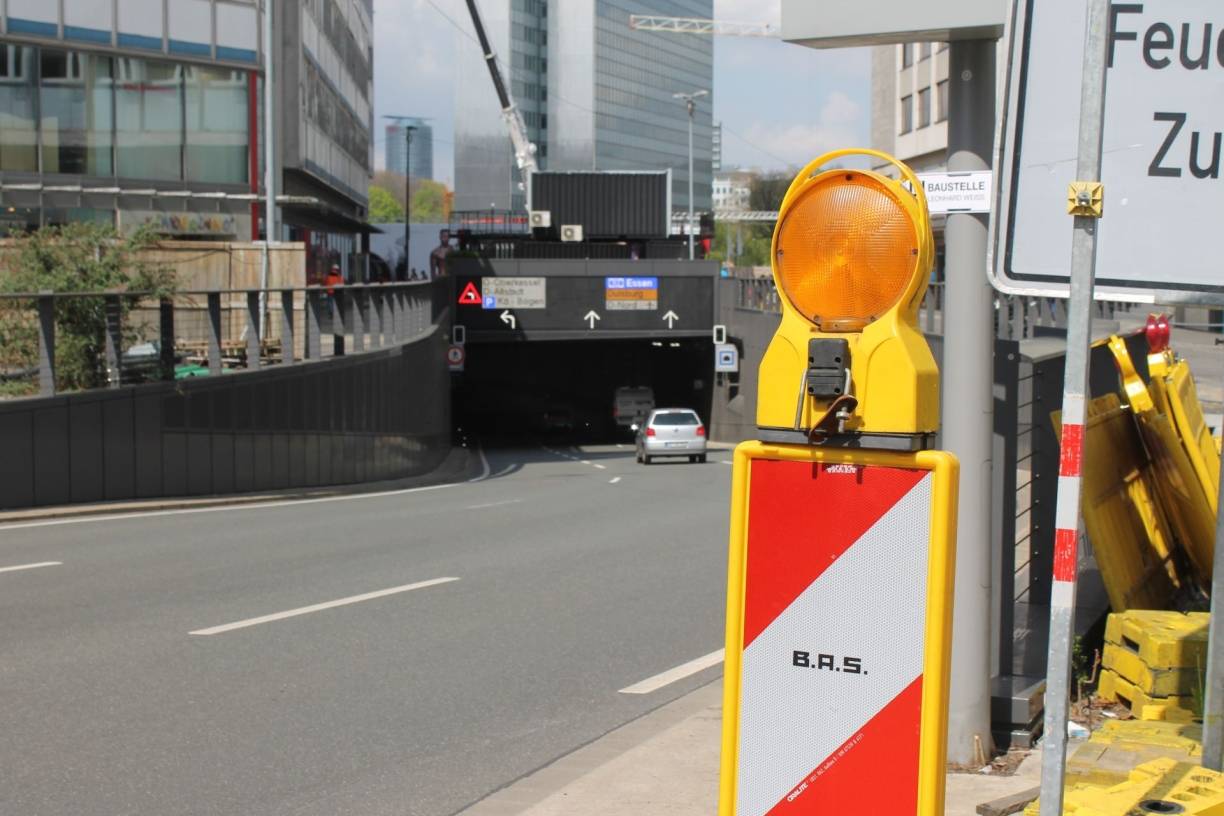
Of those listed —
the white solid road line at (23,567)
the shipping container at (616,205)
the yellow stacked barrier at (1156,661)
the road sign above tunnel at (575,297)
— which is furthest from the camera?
the shipping container at (616,205)

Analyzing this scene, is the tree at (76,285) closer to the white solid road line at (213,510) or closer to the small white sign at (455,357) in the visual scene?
the white solid road line at (213,510)

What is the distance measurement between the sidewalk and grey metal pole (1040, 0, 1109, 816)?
2055 millimetres

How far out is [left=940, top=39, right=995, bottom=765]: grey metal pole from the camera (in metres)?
5.51

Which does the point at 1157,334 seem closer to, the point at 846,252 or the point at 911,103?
the point at 846,252

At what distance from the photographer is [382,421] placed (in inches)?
1061

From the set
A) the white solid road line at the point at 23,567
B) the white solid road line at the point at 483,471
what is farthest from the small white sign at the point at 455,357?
the white solid road line at the point at 23,567

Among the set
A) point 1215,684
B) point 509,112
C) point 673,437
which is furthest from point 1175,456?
point 509,112

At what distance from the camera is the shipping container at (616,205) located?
52.6 metres

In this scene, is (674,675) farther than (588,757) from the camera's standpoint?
Yes

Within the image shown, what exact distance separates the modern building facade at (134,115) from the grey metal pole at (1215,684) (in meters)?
28.4

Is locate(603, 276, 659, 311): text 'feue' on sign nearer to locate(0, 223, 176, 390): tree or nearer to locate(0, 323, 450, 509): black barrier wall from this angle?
locate(0, 323, 450, 509): black barrier wall

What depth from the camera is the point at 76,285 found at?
63.1 feet

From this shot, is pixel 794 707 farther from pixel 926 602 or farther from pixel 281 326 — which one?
pixel 281 326

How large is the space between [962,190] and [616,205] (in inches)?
1892
